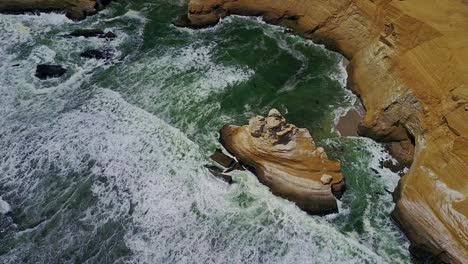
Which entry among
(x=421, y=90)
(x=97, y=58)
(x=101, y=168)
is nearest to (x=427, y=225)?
(x=421, y=90)

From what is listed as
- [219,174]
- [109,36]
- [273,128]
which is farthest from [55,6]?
[273,128]

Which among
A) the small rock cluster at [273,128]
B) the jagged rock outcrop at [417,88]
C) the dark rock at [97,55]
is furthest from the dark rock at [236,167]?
the dark rock at [97,55]

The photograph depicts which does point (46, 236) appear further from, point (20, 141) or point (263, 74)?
point (263, 74)

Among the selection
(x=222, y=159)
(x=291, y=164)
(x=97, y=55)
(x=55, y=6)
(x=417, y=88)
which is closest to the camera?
(x=291, y=164)

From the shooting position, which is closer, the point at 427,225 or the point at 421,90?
the point at 427,225

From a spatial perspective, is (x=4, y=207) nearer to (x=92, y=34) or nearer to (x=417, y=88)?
(x=92, y=34)

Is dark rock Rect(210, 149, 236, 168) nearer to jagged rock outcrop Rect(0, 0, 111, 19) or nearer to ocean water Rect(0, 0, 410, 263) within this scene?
ocean water Rect(0, 0, 410, 263)
